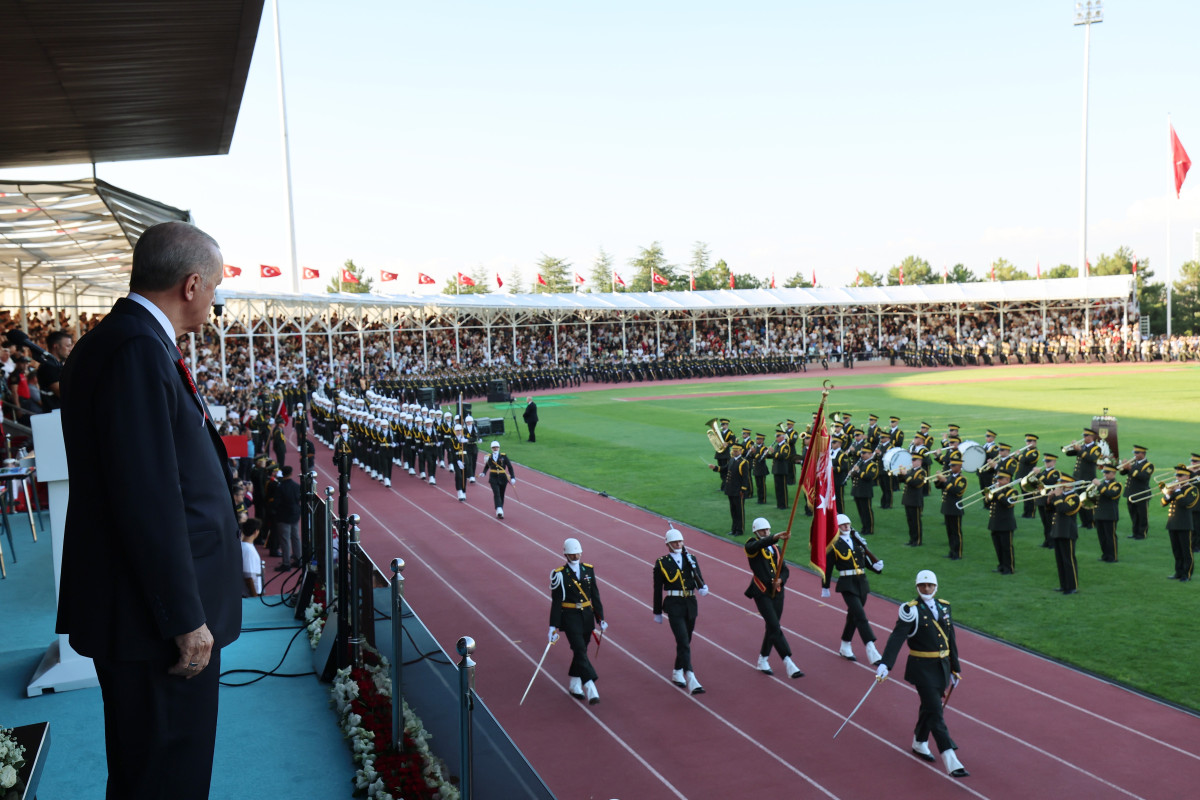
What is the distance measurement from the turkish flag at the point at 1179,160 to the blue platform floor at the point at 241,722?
5779cm

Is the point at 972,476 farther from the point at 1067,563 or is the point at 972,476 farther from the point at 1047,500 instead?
the point at 1067,563

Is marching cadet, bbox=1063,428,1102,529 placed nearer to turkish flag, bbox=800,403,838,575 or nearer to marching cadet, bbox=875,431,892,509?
marching cadet, bbox=875,431,892,509

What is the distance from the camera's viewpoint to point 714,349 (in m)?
61.7

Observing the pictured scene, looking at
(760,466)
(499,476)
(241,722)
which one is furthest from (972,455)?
(241,722)

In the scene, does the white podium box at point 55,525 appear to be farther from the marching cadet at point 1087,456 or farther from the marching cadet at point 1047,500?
the marching cadet at point 1087,456

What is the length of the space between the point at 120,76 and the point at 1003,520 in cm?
1168

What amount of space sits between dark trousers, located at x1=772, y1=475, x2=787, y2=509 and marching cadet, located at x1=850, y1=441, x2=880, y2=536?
6.89 feet

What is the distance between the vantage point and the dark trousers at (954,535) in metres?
13.5

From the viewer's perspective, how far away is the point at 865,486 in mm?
15461

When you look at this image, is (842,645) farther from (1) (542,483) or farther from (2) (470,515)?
(1) (542,483)

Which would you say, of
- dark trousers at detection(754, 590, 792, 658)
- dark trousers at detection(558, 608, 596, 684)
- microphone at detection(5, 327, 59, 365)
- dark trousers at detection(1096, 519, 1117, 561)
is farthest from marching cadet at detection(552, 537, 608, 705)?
dark trousers at detection(1096, 519, 1117, 561)

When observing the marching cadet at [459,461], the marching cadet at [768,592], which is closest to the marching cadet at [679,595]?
the marching cadet at [768,592]

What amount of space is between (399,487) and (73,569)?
19.9m

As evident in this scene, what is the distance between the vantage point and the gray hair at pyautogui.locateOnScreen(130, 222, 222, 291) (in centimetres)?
239
